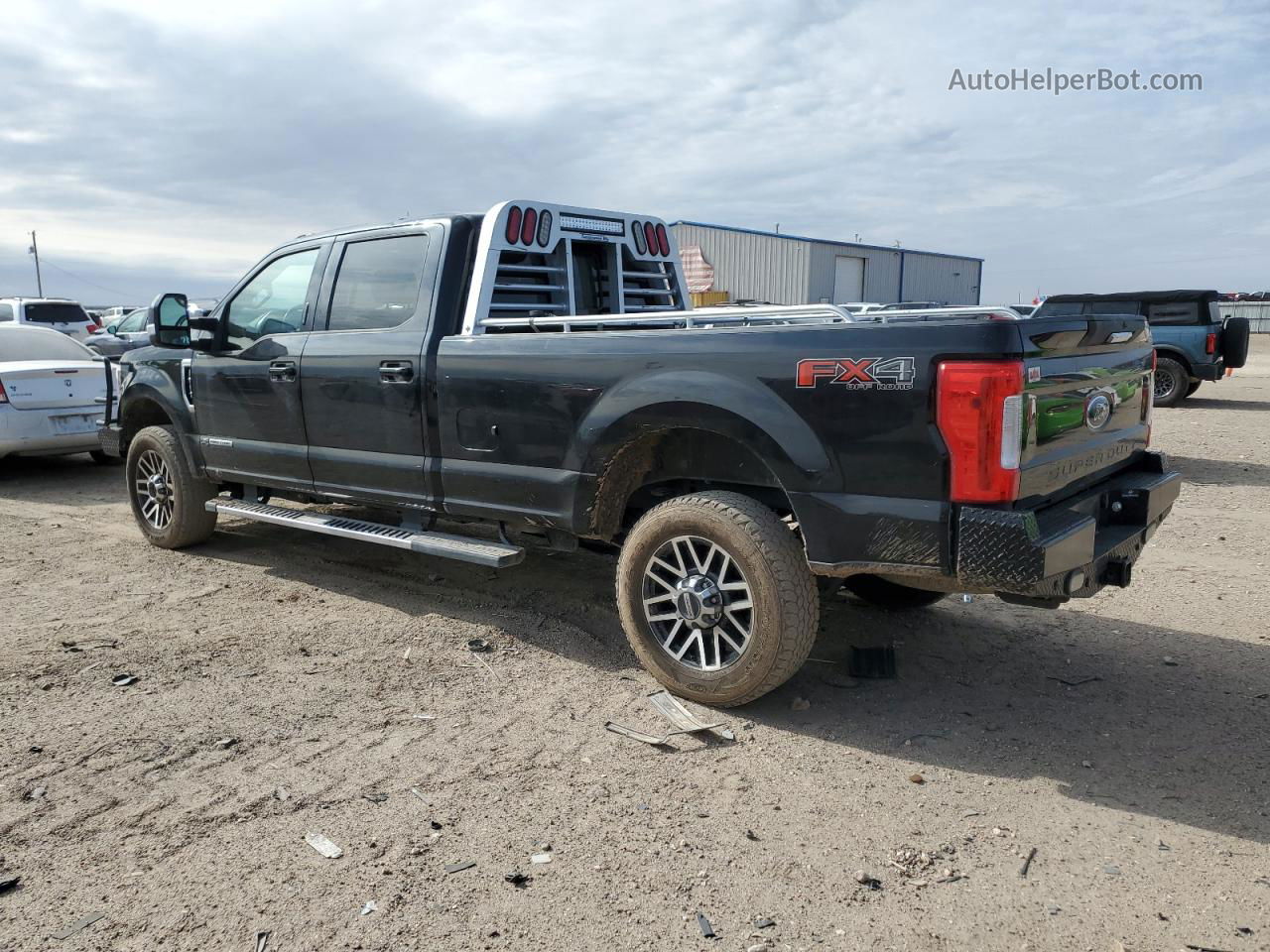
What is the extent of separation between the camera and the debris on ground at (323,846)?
2.88m

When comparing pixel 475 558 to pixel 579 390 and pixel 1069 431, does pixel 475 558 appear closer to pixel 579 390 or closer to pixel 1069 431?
pixel 579 390

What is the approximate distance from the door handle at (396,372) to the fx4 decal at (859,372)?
83.5 inches

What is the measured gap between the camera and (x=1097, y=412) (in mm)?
3756

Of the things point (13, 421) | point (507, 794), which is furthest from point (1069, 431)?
point (13, 421)

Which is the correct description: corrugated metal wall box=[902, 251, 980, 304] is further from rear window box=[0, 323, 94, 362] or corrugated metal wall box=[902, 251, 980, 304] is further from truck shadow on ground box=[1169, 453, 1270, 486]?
rear window box=[0, 323, 94, 362]

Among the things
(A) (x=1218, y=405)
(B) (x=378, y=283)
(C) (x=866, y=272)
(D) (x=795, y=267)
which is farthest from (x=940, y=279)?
(B) (x=378, y=283)

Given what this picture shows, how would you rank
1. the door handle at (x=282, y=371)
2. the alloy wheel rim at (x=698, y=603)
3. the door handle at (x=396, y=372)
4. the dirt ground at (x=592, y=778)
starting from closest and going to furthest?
the dirt ground at (x=592, y=778)
the alloy wheel rim at (x=698, y=603)
the door handle at (x=396, y=372)
the door handle at (x=282, y=371)

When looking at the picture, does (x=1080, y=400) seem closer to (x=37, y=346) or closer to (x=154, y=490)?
(x=154, y=490)

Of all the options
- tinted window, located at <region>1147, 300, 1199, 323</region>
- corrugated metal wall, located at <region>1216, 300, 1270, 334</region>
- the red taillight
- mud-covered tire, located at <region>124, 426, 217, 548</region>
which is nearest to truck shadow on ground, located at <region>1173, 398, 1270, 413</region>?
tinted window, located at <region>1147, 300, 1199, 323</region>

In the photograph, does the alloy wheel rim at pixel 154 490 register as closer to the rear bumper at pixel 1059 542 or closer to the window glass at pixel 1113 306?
the rear bumper at pixel 1059 542

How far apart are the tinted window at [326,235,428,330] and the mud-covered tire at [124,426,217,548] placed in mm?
1755

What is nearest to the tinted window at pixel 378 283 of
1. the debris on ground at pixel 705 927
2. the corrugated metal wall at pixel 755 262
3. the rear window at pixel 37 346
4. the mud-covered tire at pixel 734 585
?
the mud-covered tire at pixel 734 585

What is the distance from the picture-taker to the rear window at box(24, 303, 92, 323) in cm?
1855

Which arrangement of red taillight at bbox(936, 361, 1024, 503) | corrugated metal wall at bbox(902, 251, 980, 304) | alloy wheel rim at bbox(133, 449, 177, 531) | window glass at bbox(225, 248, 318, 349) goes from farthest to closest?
corrugated metal wall at bbox(902, 251, 980, 304) < alloy wheel rim at bbox(133, 449, 177, 531) < window glass at bbox(225, 248, 318, 349) < red taillight at bbox(936, 361, 1024, 503)
